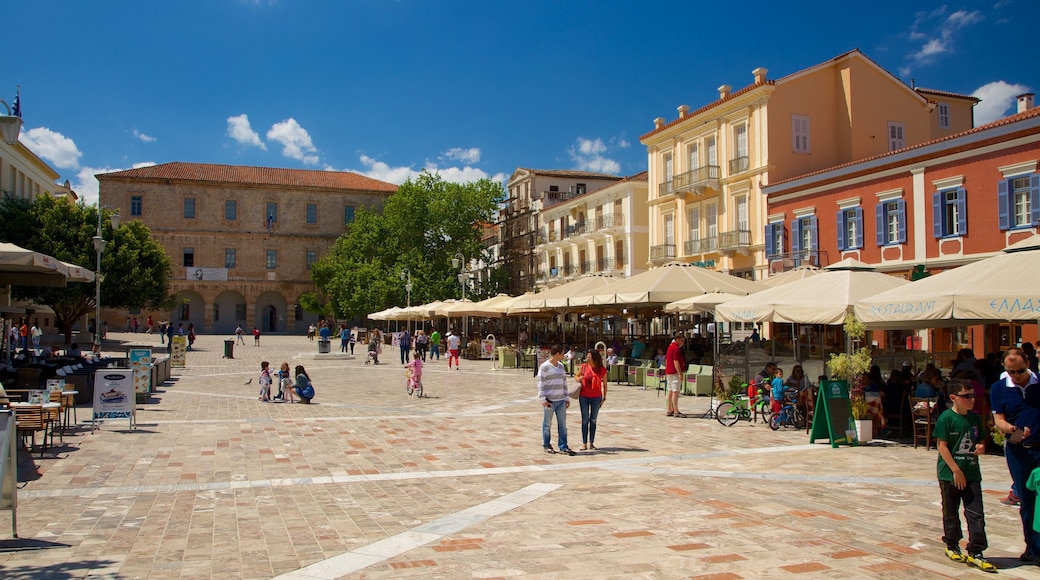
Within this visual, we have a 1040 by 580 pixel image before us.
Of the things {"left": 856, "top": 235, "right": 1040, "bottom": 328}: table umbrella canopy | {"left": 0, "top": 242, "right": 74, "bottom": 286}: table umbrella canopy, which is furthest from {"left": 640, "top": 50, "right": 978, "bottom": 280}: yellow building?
{"left": 0, "top": 242, "right": 74, "bottom": 286}: table umbrella canopy

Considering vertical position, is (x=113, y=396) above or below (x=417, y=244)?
below

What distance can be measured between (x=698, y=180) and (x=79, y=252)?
29433 mm

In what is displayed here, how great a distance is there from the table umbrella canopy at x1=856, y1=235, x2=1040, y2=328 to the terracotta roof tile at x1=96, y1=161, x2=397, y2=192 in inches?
2527

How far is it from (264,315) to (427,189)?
21.6m

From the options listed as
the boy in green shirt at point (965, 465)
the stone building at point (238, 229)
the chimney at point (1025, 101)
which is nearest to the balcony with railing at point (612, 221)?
the chimney at point (1025, 101)

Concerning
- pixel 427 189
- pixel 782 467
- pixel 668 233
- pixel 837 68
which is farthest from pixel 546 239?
pixel 782 467

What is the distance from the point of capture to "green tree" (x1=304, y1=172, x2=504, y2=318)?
5528 centimetres

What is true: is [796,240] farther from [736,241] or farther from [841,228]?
[736,241]

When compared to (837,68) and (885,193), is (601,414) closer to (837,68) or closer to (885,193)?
(885,193)

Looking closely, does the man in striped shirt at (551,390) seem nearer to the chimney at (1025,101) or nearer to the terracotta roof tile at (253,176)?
the chimney at (1025,101)

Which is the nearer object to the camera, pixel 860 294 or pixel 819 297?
pixel 860 294

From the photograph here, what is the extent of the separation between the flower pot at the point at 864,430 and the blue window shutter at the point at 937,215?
1507 centimetres

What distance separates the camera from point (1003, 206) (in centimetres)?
2114

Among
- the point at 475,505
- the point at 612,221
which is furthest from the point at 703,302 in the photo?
the point at 612,221
